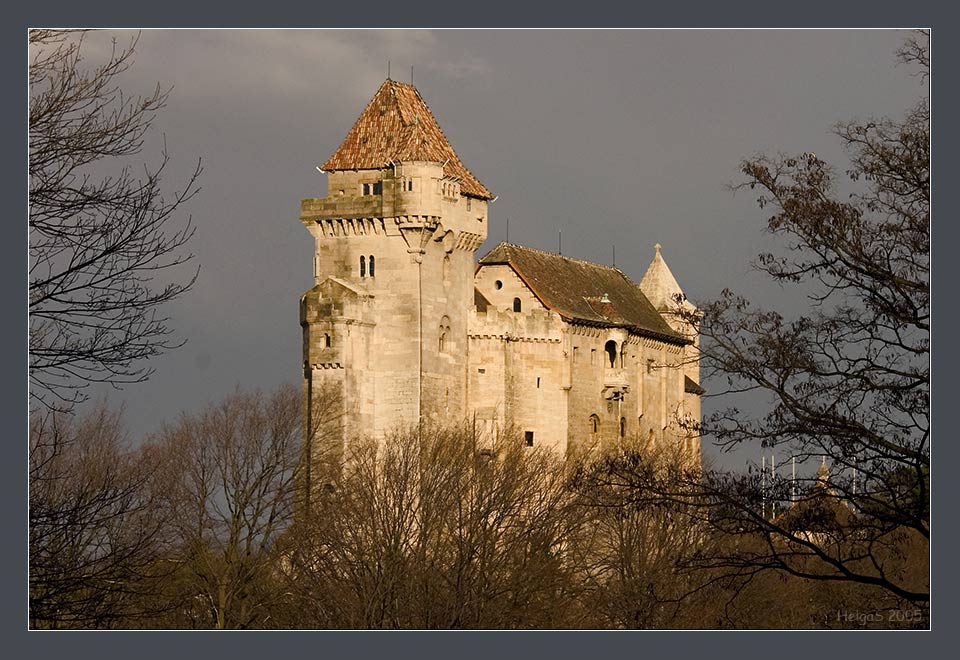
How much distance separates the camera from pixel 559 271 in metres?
134

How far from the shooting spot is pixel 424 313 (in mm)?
116938

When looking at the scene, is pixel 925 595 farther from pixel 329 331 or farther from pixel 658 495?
pixel 329 331

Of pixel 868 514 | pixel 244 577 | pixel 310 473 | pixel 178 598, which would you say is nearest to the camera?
pixel 868 514

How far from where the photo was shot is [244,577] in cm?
8838

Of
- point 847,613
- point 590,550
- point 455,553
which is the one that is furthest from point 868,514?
point 590,550

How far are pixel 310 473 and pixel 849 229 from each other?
6673cm

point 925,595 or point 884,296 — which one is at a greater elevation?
point 884,296

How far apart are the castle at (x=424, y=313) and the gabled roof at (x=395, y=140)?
7 cm

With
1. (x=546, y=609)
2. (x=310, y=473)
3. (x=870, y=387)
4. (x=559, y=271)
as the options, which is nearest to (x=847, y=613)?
(x=546, y=609)

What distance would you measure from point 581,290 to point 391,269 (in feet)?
65.9

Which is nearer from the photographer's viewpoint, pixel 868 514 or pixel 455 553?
pixel 868 514

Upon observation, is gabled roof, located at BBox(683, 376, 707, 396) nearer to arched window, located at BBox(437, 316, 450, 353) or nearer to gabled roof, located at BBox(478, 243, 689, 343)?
gabled roof, located at BBox(478, 243, 689, 343)

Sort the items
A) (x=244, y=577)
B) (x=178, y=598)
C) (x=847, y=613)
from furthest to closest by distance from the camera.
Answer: (x=244, y=577) → (x=178, y=598) → (x=847, y=613)

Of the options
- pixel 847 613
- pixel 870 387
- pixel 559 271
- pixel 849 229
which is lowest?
pixel 847 613
